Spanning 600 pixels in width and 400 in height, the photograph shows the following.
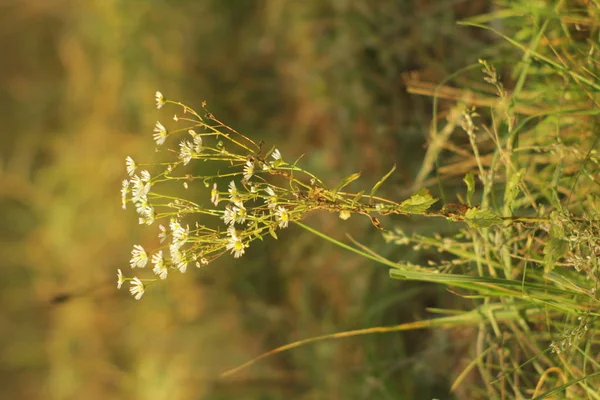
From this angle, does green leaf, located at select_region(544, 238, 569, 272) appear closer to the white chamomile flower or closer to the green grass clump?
the green grass clump

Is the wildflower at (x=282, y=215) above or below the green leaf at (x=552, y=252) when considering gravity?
above

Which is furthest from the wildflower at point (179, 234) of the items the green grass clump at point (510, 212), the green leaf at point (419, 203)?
the green leaf at point (419, 203)

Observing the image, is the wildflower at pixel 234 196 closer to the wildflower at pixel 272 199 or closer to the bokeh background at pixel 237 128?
the wildflower at pixel 272 199

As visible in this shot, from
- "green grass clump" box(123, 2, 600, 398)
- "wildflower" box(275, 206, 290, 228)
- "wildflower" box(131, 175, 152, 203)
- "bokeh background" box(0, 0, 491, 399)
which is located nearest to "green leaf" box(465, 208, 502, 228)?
"green grass clump" box(123, 2, 600, 398)

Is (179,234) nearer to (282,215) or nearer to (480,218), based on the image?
(282,215)

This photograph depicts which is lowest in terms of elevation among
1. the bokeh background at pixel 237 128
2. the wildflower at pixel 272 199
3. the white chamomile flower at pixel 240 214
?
the bokeh background at pixel 237 128

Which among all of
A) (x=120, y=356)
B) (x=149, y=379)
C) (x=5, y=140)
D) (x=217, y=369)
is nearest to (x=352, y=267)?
(x=217, y=369)

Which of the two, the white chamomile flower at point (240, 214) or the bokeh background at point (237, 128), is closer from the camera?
the white chamomile flower at point (240, 214)
